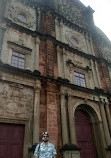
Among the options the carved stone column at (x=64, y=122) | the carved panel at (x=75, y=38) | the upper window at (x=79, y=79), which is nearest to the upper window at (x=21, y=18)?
the carved panel at (x=75, y=38)

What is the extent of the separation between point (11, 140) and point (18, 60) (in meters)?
5.21

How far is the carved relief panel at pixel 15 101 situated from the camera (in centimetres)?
819

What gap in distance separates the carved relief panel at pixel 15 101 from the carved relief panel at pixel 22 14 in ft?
19.7

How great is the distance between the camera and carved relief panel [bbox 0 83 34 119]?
8188 mm

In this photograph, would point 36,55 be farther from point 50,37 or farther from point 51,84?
point 51,84

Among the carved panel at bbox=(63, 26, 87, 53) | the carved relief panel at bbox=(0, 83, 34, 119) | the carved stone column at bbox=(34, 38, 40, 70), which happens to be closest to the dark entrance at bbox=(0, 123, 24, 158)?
the carved relief panel at bbox=(0, 83, 34, 119)

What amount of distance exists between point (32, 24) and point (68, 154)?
10.4 m

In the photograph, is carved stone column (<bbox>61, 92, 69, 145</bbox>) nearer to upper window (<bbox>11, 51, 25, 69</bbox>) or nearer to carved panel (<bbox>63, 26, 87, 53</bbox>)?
upper window (<bbox>11, 51, 25, 69</bbox>)

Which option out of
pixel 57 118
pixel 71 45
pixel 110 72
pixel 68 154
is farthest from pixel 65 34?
pixel 68 154

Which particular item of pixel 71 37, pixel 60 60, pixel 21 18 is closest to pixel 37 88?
pixel 60 60

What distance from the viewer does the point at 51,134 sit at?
859 cm

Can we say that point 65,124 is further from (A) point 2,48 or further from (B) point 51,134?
(A) point 2,48

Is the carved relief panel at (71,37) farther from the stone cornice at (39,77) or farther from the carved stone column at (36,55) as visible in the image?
the stone cornice at (39,77)

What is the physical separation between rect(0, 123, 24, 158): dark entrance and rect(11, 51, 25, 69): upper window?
404cm
